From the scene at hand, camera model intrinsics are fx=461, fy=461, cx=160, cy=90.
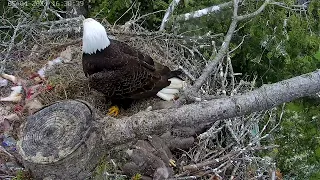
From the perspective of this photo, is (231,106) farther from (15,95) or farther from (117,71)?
(15,95)

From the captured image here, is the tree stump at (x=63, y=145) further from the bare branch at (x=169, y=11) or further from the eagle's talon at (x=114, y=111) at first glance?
the bare branch at (x=169, y=11)

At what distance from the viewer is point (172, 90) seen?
4602mm

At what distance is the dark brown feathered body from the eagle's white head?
0.05 m

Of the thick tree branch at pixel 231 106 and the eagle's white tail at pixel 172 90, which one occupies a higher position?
the thick tree branch at pixel 231 106

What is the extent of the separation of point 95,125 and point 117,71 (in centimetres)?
132

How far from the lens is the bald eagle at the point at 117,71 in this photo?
13.9ft

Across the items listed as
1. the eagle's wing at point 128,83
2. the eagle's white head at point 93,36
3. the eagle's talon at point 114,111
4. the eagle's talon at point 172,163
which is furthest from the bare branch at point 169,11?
the eagle's talon at point 172,163

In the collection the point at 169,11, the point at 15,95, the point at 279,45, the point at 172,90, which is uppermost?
the point at 169,11

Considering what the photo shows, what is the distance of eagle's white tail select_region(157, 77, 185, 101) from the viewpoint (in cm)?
455

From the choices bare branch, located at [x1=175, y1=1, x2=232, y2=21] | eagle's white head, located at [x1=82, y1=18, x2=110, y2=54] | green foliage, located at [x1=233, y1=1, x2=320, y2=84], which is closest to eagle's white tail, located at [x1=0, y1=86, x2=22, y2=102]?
eagle's white head, located at [x1=82, y1=18, x2=110, y2=54]

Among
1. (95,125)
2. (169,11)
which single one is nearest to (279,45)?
(169,11)

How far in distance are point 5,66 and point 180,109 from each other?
275 cm

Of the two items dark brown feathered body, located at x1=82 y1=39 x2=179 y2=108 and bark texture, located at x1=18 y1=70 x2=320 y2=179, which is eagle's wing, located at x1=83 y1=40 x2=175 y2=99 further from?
bark texture, located at x1=18 y1=70 x2=320 y2=179

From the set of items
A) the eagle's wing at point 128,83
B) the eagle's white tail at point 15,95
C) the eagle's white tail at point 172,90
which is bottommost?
the eagle's white tail at point 15,95
